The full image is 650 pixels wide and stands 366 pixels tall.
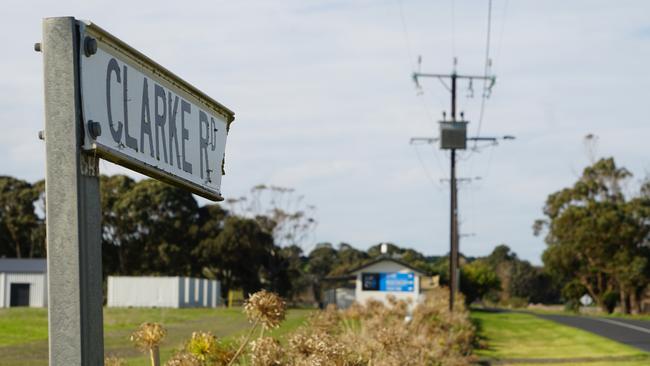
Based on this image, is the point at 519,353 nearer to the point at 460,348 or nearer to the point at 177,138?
the point at 460,348

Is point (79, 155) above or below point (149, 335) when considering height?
above

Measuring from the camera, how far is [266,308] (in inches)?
265

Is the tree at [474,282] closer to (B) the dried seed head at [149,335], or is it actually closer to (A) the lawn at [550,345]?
(A) the lawn at [550,345]

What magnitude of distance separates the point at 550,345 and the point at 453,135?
45.5 ft

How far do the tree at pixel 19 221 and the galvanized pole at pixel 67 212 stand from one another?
79.7 metres

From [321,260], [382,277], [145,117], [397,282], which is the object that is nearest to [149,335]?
[145,117]

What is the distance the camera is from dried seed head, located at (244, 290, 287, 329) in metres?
6.66

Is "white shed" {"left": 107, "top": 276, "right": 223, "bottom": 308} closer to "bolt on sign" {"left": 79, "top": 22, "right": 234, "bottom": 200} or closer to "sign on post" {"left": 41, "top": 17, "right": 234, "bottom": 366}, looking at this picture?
"bolt on sign" {"left": 79, "top": 22, "right": 234, "bottom": 200}

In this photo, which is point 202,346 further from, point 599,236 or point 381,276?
point 599,236

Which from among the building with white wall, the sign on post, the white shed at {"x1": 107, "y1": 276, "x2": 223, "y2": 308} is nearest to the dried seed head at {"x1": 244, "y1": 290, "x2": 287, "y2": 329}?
the sign on post

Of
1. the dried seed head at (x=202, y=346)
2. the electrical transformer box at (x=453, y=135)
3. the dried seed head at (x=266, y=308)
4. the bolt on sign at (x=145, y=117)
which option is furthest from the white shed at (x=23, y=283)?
the bolt on sign at (x=145, y=117)

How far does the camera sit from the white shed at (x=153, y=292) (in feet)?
204

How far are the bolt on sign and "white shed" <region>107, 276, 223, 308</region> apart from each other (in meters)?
57.3

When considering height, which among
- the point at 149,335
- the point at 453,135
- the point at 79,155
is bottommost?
the point at 149,335
